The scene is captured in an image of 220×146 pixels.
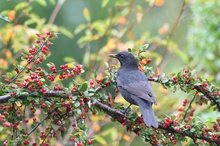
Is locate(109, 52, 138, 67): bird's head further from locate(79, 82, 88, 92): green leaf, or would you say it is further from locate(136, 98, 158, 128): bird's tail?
locate(79, 82, 88, 92): green leaf

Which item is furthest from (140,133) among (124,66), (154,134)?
(124,66)

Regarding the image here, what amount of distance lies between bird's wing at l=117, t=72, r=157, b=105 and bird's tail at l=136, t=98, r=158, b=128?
6 centimetres

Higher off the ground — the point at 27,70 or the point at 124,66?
the point at 124,66

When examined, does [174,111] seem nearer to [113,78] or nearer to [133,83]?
[133,83]

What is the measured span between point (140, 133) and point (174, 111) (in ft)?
9.69

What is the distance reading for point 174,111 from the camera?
5859 millimetres

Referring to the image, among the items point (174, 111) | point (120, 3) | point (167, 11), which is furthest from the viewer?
point (167, 11)

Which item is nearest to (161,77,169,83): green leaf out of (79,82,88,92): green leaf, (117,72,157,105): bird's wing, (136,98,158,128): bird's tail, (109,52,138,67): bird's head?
(136,98,158,128): bird's tail

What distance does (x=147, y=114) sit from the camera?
3.16 m

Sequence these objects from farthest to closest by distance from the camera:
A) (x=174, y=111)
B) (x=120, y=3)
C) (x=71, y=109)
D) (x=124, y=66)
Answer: (x=174, y=111) → (x=120, y=3) → (x=124, y=66) → (x=71, y=109)

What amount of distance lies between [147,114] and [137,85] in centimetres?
65

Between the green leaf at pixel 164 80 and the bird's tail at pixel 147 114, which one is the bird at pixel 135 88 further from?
the green leaf at pixel 164 80

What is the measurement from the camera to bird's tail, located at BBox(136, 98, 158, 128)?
2925 millimetres

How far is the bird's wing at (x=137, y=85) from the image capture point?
11.9 feet
